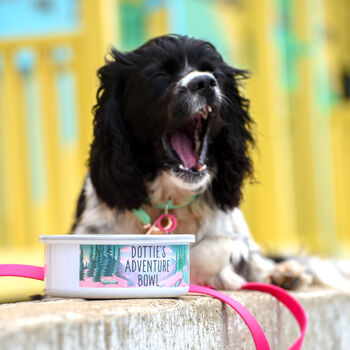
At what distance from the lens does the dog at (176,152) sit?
2566 mm

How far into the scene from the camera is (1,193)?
15.4 ft

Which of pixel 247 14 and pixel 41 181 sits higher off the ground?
pixel 247 14

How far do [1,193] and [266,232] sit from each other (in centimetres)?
198

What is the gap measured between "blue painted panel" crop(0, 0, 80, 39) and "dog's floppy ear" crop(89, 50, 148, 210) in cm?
234

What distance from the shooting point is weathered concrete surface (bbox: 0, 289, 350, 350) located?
1.46 meters

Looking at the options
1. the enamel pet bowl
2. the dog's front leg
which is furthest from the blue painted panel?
the enamel pet bowl

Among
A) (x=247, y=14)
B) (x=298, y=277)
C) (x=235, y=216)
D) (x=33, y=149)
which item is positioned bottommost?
(x=298, y=277)

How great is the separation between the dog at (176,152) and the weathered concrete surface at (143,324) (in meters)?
0.24

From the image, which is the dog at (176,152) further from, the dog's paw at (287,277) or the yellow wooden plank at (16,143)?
the yellow wooden plank at (16,143)

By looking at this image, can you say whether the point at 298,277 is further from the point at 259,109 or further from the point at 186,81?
the point at 259,109

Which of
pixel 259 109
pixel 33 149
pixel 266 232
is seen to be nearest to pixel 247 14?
pixel 259 109

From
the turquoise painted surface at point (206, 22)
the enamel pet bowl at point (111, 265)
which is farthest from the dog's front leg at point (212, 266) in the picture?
Result: the turquoise painted surface at point (206, 22)

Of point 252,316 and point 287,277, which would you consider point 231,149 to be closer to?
point 287,277

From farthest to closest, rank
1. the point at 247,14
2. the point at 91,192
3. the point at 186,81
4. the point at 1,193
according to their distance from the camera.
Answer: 1. the point at 247,14
2. the point at 1,193
3. the point at 91,192
4. the point at 186,81
